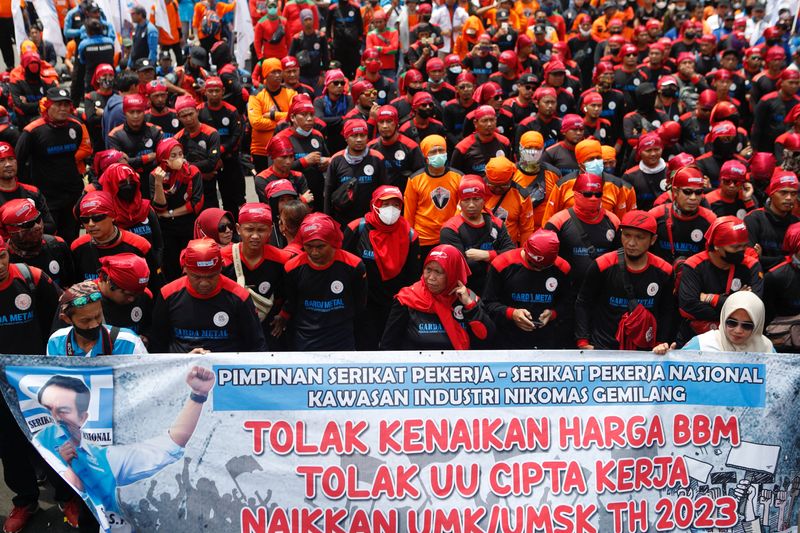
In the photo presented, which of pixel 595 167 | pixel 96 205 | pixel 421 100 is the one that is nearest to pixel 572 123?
→ pixel 595 167

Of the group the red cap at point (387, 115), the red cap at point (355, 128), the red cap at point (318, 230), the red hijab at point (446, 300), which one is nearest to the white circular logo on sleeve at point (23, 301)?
the red cap at point (318, 230)

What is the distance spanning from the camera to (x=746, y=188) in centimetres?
884

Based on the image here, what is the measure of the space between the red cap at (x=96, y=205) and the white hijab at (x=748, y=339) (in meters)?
4.35

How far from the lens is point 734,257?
6797 millimetres

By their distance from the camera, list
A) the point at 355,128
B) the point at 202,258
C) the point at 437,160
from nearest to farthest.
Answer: the point at 202,258 < the point at 437,160 < the point at 355,128

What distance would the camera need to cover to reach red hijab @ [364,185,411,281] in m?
7.56

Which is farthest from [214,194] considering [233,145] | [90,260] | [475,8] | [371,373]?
[475,8]

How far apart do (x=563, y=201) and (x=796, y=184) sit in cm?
212

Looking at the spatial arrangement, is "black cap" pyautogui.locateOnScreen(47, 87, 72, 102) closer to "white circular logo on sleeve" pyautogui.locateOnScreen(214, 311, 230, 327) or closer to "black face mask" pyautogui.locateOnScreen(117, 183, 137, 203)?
"black face mask" pyautogui.locateOnScreen(117, 183, 137, 203)

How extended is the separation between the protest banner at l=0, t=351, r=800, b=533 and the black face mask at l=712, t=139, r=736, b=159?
5264 millimetres

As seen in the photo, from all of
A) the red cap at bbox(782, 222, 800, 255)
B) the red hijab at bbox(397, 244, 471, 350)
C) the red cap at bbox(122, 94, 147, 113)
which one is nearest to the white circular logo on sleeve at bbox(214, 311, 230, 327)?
the red hijab at bbox(397, 244, 471, 350)

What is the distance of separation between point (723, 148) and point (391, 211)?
4.54 m

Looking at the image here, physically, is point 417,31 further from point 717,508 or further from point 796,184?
point 717,508

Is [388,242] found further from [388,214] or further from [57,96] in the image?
[57,96]
